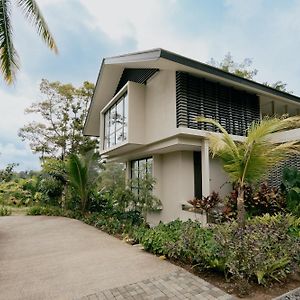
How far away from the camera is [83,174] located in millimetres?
13609

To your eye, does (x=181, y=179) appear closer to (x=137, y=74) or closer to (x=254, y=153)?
(x=254, y=153)

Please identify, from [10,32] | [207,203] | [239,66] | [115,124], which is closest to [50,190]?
[115,124]

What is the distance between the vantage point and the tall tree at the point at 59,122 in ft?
77.2

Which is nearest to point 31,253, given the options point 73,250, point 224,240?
point 73,250

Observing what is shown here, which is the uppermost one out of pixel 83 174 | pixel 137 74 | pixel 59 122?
pixel 137 74

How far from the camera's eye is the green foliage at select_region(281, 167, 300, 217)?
308 inches

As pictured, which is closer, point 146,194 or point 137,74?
point 146,194

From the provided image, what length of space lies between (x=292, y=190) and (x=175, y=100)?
510 centimetres

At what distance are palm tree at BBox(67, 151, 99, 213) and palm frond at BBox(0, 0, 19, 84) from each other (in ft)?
18.7

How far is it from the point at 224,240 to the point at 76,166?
10.3 metres

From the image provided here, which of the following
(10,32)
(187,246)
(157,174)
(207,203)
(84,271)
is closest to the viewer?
(84,271)

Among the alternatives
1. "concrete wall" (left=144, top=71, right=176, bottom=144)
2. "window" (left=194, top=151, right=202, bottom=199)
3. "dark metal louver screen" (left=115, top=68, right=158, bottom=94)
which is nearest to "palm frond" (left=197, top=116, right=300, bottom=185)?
"concrete wall" (left=144, top=71, right=176, bottom=144)

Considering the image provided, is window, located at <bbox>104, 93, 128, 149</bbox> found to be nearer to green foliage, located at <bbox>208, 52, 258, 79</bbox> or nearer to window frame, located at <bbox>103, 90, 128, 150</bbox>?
window frame, located at <bbox>103, 90, 128, 150</bbox>

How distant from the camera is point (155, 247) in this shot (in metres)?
6.45
